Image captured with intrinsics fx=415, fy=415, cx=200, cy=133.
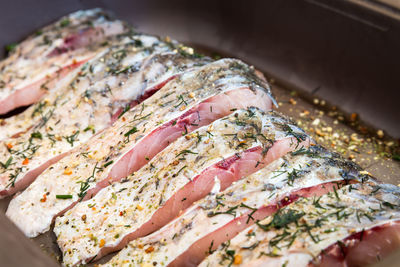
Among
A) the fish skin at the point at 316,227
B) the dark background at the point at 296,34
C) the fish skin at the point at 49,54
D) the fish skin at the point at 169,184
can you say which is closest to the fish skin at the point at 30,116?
the fish skin at the point at 49,54

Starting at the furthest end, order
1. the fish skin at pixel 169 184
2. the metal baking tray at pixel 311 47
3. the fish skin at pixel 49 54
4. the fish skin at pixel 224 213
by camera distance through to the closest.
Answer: the fish skin at pixel 49 54
the metal baking tray at pixel 311 47
the fish skin at pixel 169 184
the fish skin at pixel 224 213

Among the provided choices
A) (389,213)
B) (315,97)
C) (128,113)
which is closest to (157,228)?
(128,113)

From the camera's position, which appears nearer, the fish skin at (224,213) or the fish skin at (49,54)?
the fish skin at (224,213)

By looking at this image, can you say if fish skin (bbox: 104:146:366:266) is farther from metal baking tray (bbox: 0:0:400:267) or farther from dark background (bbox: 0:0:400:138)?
dark background (bbox: 0:0:400:138)

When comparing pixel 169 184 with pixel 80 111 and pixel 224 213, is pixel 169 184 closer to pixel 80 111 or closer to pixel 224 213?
pixel 224 213

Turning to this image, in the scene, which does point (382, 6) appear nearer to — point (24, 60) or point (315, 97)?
point (315, 97)

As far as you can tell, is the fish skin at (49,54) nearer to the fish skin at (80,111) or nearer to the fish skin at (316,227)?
the fish skin at (80,111)
